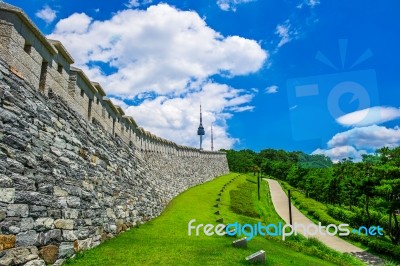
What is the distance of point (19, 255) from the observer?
659 cm

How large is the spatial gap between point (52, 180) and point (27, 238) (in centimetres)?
162

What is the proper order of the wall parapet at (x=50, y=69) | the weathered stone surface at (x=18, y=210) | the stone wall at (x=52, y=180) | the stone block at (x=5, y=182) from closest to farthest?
the stone block at (x=5, y=182), the weathered stone surface at (x=18, y=210), the stone wall at (x=52, y=180), the wall parapet at (x=50, y=69)

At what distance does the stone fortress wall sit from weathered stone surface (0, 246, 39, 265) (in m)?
0.02

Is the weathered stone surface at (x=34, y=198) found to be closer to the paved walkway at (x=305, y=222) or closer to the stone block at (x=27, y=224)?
the stone block at (x=27, y=224)

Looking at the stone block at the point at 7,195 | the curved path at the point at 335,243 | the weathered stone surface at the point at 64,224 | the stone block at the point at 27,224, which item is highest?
the stone block at the point at 7,195

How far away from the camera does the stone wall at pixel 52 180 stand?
21.7 feet

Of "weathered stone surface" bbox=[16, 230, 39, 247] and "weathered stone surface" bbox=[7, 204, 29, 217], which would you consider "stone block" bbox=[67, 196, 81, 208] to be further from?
"weathered stone surface" bbox=[7, 204, 29, 217]

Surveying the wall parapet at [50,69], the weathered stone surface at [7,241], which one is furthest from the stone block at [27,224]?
the wall parapet at [50,69]

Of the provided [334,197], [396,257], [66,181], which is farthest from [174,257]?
[334,197]

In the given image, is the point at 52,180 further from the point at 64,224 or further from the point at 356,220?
the point at 356,220

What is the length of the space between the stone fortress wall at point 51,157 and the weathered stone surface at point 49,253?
0.07 feet

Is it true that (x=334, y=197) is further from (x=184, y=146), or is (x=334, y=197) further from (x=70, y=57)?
(x=70, y=57)

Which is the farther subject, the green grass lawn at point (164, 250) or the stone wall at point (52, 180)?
the green grass lawn at point (164, 250)

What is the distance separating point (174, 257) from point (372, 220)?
35.5m
